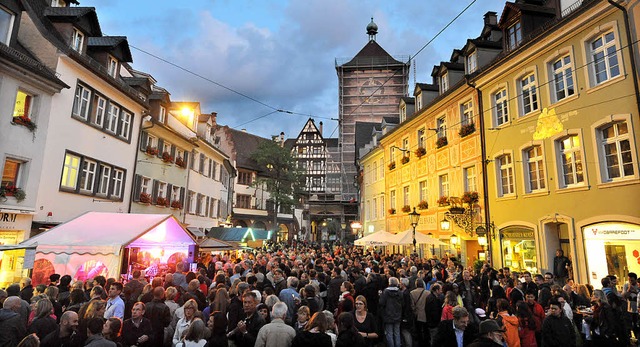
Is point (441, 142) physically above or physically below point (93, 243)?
above

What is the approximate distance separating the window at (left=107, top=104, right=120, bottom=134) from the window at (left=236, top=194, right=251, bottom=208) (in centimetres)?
2819

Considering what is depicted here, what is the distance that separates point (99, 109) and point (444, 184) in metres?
16.7

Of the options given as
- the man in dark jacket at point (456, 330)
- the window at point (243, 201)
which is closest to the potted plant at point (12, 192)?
the man in dark jacket at point (456, 330)

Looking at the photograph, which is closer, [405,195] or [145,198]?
[145,198]

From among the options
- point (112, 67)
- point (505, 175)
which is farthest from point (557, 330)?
point (112, 67)

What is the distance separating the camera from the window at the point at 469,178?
1656 cm

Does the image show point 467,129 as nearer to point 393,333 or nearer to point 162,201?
point 393,333

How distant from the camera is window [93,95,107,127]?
50.8 ft

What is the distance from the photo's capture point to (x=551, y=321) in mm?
5543

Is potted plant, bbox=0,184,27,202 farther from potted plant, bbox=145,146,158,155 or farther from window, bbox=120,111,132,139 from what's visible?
potted plant, bbox=145,146,158,155

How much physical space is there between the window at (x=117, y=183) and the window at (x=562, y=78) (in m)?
18.4

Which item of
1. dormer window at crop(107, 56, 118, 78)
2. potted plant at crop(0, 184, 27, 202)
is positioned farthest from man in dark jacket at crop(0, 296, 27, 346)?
dormer window at crop(107, 56, 118, 78)

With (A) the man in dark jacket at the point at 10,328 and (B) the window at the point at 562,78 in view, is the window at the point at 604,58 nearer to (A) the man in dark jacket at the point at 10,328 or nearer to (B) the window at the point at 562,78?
(B) the window at the point at 562,78

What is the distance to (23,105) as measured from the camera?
476 inches
